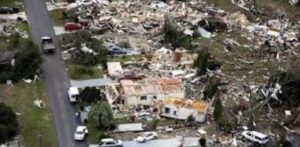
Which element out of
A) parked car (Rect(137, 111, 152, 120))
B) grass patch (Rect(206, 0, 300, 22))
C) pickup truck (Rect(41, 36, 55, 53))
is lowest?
parked car (Rect(137, 111, 152, 120))

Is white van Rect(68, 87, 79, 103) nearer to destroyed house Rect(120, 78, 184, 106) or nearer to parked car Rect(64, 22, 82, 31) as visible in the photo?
destroyed house Rect(120, 78, 184, 106)

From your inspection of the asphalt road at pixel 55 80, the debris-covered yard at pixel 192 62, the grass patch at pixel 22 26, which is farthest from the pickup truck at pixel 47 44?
the grass patch at pixel 22 26

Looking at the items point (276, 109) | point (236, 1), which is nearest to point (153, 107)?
point (276, 109)

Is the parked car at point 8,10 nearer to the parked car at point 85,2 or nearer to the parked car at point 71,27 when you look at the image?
the parked car at point 85,2

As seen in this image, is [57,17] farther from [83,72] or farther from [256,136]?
[256,136]

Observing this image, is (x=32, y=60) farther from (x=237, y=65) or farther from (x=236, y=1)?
(x=236, y=1)

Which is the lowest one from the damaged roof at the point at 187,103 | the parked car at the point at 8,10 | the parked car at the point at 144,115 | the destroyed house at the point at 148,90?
the parked car at the point at 144,115

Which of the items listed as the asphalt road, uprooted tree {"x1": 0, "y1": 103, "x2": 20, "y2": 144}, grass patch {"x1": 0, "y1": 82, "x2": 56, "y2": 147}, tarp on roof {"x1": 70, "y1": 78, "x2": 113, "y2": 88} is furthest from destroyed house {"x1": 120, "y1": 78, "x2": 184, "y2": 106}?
uprooted tree {"x1": 0, "y1": 103, "x2": 20, "y2": 144}
